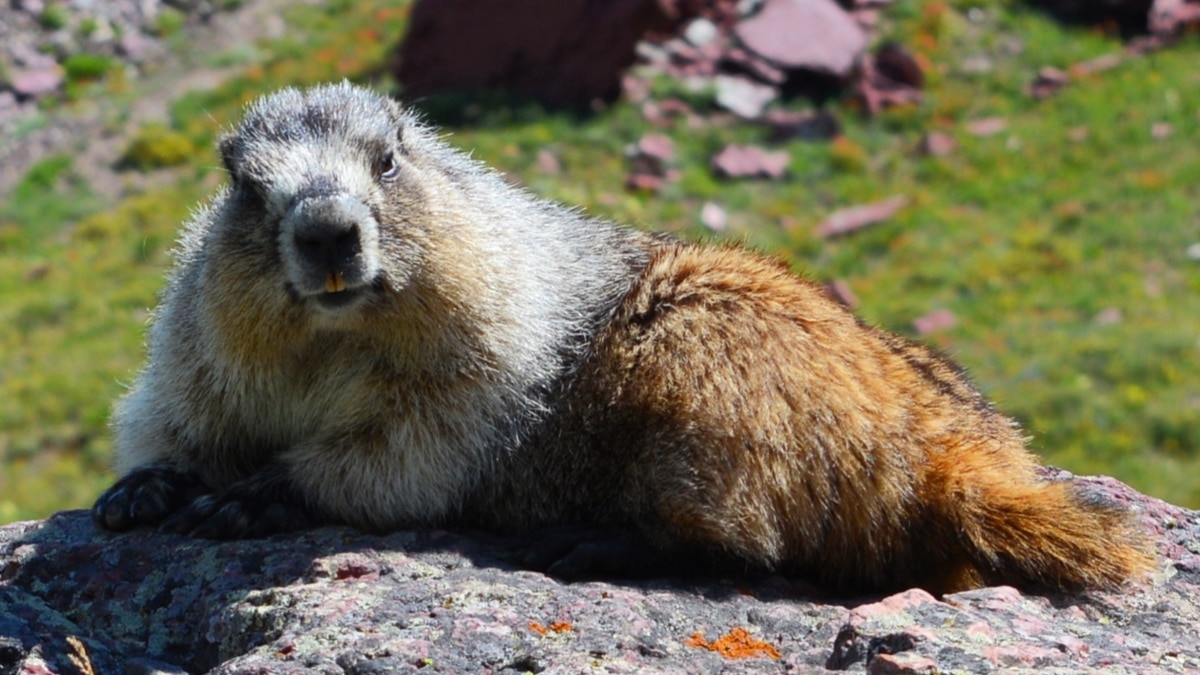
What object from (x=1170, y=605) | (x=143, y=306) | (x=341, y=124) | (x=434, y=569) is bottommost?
(x=143, y=306)

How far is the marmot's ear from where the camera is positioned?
6.27 metres

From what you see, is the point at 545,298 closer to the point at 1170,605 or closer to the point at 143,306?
the point at 1170,605

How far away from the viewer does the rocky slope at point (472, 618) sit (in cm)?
450

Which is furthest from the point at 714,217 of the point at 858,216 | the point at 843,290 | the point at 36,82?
the point at 36,82

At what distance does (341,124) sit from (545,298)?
1169 millimetres

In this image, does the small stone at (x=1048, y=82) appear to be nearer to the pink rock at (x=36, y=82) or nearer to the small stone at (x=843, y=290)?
the small stone at (x=843, y=290)

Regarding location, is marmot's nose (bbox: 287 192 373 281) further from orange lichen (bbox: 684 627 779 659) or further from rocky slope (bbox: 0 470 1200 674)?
orange lichen (bbox: 684 627 779 659)

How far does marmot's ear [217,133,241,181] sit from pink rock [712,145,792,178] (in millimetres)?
15019

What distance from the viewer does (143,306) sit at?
19719mm

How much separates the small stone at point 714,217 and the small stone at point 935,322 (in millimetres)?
3306

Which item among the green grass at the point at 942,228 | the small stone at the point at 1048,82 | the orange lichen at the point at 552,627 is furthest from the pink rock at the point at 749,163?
the orange lichen at the point at 552,627

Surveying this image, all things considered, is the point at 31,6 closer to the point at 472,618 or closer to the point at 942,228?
the point at 942,228

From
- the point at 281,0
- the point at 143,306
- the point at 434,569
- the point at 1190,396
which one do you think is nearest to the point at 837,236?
the point at 1190,396

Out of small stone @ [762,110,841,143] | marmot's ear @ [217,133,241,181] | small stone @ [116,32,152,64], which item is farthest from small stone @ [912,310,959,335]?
small stone @ [116,32,152,64]
